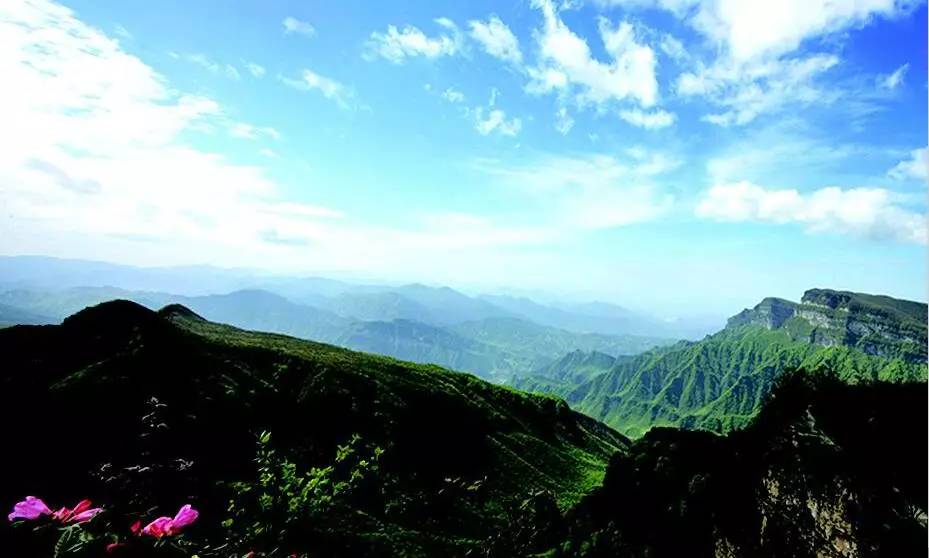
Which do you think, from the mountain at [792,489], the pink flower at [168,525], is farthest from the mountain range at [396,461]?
the pink flower at [168,525]

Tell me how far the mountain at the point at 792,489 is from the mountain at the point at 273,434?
6648mm

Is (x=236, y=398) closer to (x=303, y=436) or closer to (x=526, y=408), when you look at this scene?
(x=303, y=436)

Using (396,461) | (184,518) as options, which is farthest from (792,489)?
(396,461)

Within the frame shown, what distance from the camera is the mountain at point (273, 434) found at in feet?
107

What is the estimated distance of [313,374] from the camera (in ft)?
210

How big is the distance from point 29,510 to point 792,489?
2117cm

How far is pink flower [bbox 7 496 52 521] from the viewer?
3.99 metres

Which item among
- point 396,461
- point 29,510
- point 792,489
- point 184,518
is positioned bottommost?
point 396,461

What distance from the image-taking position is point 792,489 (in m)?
18.0

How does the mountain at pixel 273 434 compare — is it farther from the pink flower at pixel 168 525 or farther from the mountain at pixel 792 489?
the mountain at pixel 792 489

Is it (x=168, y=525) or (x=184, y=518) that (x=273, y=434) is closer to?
(x=184, y=518)

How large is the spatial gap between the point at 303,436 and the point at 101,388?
18.2 meters

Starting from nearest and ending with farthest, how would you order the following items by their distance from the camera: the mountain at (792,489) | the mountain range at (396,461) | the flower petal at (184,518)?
1. the flower petal at (184,518)
2. the mountain range at (396,461)
3. the mountain at (792,489)

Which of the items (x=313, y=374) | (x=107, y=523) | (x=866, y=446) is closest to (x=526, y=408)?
(x=313, y=374)
